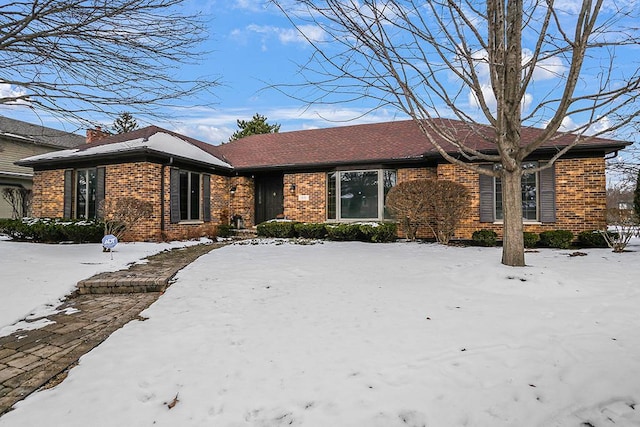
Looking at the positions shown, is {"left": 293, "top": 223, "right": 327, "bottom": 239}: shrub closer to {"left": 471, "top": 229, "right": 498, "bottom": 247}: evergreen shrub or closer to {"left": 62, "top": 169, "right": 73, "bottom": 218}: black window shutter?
{"left": 471, "top": 229, "right": 498, "bottom": 247}: evergreen shrub

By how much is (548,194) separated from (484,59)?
23.1 feet

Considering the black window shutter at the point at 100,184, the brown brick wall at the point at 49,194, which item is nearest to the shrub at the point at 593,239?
the black window shutter at the point at 100,184

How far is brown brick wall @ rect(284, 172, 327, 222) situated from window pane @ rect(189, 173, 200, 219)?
321 centimetres

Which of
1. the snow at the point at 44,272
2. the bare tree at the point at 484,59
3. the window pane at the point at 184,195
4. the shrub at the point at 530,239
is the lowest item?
the snow at the point at 44,272

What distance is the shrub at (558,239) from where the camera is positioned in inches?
351

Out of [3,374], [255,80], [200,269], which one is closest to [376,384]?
[3,374]

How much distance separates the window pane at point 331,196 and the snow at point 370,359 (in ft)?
24.8

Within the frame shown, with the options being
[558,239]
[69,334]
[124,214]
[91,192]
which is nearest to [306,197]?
[124,214]

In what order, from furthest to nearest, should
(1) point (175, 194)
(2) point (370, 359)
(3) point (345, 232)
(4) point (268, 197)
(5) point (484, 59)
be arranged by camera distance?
(4) point (268, 197), (1) point (175, 194), (3) point (345, 232), (5) point (484, 59), (2) point (370, 359)

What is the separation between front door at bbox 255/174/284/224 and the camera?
1366 cm

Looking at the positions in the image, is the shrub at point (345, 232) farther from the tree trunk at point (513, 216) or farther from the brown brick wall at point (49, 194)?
the brown brick wall at point (49, 194)

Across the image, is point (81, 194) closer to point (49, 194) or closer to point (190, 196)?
point (49, 194)

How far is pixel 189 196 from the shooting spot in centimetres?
1167

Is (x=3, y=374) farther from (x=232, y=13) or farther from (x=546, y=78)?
(x=546, y=78)
